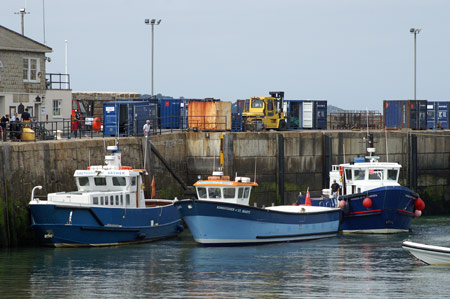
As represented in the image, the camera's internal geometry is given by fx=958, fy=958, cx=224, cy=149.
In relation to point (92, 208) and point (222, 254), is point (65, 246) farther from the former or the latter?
point (222, 254)

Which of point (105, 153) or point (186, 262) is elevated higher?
point (105, 153)

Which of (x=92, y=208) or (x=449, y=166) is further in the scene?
(x=449, y=166)

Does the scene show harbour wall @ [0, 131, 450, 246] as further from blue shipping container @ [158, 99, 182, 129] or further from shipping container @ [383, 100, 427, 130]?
blue shipping container @ [158, 99, 182, 129]

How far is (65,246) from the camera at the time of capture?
36312 mm

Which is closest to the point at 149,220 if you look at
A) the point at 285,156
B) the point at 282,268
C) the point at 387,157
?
the point at 282,268

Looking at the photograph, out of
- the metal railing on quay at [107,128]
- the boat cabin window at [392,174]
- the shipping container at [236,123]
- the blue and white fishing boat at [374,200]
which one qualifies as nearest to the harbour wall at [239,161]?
the metal railing on quay at [107,128]

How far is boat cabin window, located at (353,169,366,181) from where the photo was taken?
43.8 metres

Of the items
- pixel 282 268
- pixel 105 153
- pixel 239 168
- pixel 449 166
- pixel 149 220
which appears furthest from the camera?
pixel 449 166

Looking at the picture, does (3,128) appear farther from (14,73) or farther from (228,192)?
(228,192)

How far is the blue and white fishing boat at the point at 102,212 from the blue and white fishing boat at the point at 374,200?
823 centimetres

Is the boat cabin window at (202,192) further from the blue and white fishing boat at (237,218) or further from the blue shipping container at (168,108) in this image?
the blue shipping container at (168,108)

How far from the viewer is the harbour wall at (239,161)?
36.6 meters

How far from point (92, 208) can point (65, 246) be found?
1995 mm

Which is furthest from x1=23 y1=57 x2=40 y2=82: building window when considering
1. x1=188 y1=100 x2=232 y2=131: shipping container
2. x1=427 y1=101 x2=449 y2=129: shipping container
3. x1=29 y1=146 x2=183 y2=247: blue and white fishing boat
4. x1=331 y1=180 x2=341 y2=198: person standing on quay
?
x1=427 y1=101 x2=449 y2=129: shipping container
